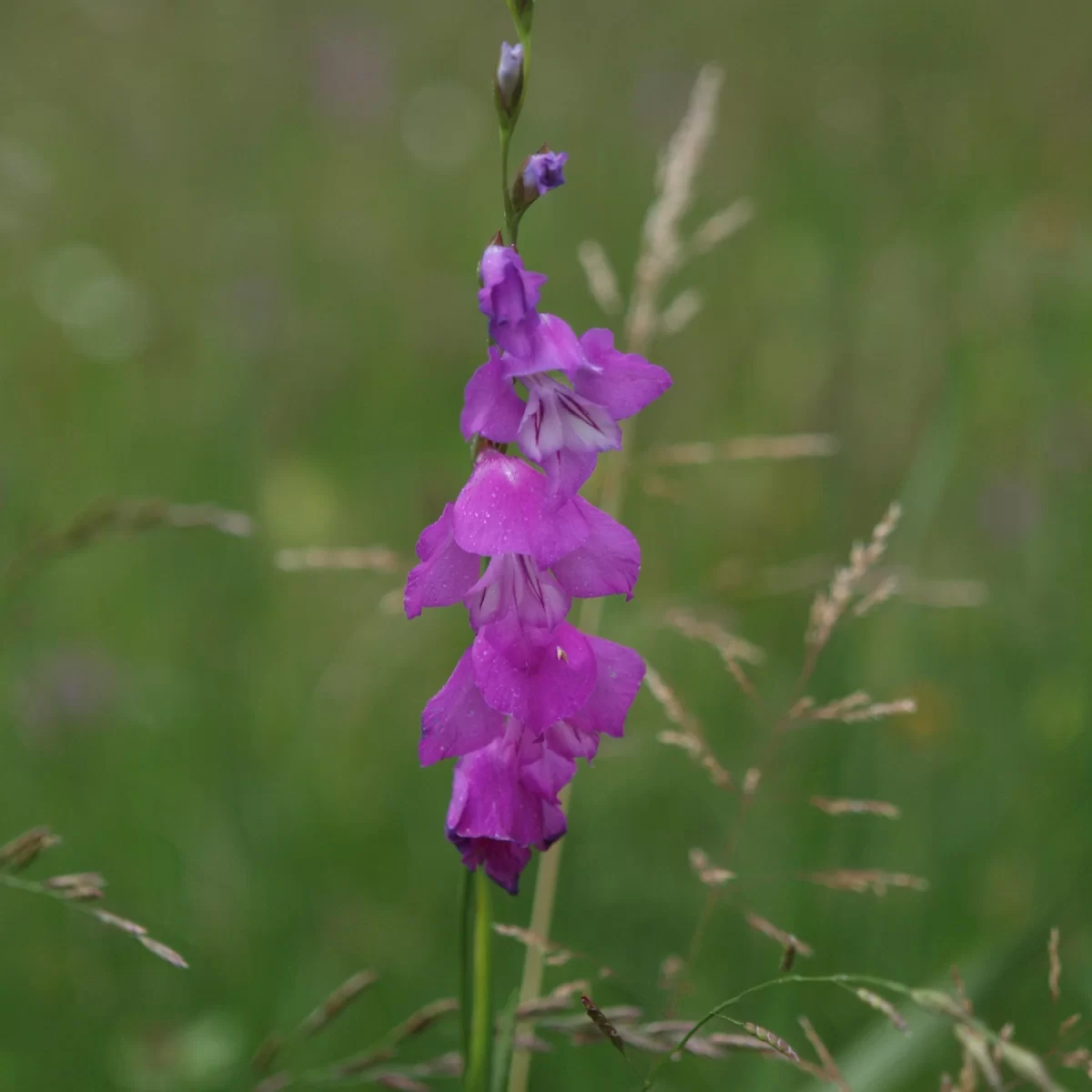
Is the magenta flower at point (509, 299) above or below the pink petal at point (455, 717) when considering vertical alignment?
above

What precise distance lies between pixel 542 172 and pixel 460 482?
7.88 ft

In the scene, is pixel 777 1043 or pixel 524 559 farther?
pixel 524 559

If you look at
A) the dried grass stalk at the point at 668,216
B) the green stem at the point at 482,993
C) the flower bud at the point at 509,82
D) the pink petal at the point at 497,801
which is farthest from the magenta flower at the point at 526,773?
the dried grass stalk at the point at 668,216

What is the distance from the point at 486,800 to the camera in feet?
3.48

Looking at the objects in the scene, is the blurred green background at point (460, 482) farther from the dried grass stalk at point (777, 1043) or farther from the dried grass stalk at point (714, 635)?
the dried grass stalk at point (777, 1043)

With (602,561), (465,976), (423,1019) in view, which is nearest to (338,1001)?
(423,1019)

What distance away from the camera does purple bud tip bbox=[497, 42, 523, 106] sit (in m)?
1.02

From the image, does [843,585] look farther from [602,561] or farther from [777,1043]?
[777,1043]

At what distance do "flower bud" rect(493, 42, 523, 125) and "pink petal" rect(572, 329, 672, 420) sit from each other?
206 mm

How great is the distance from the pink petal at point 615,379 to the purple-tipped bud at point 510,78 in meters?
0.21

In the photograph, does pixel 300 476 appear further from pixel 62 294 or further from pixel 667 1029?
pixel 667 1029

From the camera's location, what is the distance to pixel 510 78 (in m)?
1.03

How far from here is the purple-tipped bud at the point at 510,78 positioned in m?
1.02

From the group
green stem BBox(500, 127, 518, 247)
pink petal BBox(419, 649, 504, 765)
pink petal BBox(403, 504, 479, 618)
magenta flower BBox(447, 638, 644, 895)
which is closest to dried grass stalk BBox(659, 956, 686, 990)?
magenta flower BBox(447, 638, 644, 895)
